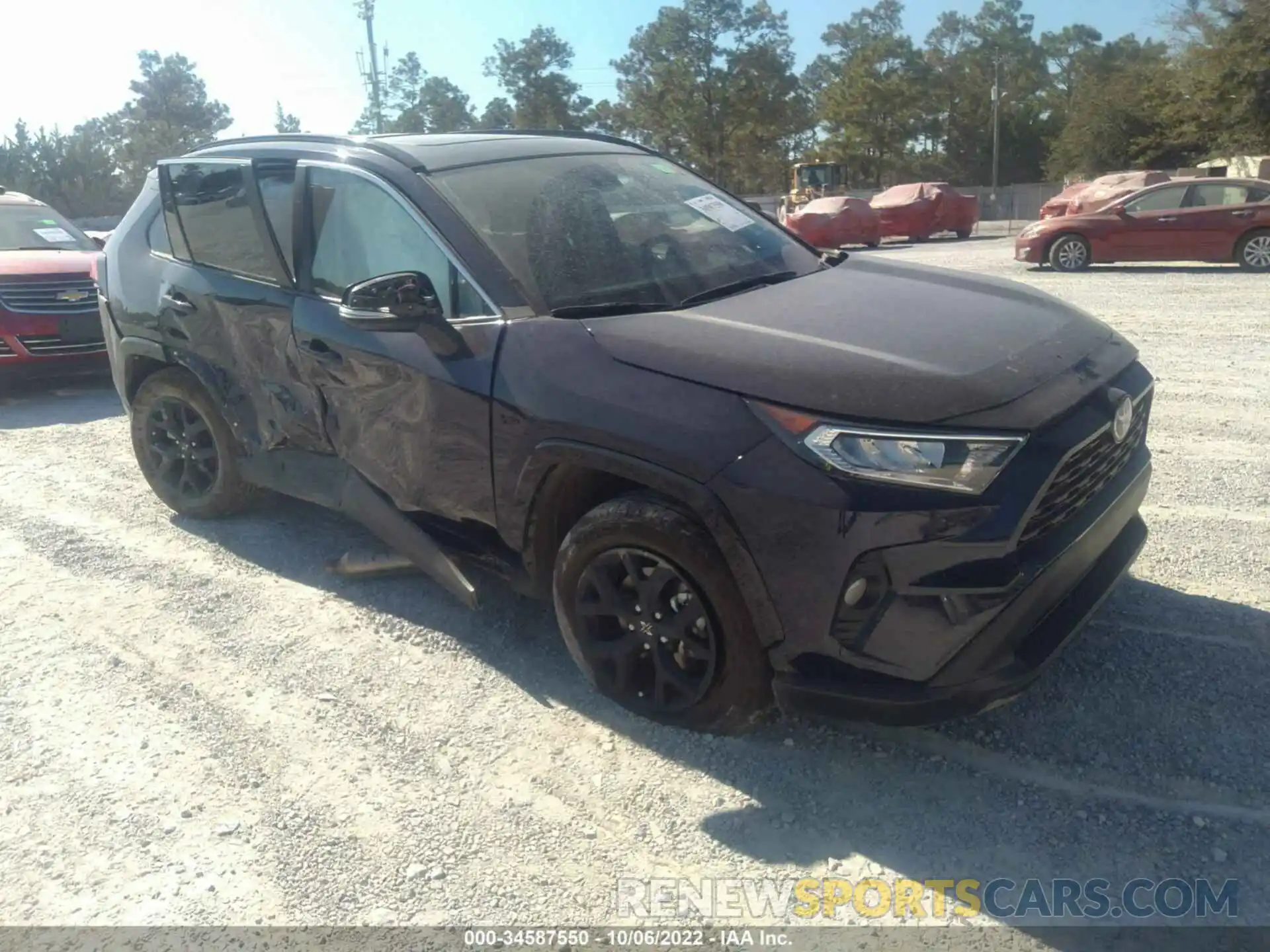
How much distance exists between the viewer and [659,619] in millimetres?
3146

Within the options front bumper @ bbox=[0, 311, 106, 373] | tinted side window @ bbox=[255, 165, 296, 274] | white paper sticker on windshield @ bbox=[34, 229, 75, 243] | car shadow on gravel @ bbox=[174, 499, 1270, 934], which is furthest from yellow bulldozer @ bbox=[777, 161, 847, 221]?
car shadow on gravel @ bbox=[174, 499, 1270, 934]

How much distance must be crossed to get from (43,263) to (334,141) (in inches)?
235

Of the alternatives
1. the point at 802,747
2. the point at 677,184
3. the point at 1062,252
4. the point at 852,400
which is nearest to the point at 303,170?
the point at 677,184

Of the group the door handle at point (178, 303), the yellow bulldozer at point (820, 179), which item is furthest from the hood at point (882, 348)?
the yellow bulldozer at point (820, 179)

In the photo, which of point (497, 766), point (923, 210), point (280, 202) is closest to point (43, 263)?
point (280, 202)

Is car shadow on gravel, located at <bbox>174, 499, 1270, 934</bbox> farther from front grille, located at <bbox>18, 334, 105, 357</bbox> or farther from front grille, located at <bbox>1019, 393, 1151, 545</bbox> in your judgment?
front grille, located at <bbox>18, 334, 105, 357</bbox>

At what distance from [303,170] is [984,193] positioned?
50.8 m

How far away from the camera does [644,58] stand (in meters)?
61.2

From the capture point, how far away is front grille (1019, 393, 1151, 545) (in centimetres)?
280

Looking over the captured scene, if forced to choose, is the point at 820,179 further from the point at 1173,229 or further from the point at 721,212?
the point at 721,212

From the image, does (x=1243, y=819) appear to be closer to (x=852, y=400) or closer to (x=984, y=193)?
(x=852, y=400)

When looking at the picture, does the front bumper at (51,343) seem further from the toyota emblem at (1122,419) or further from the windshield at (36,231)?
the toyota emblem at (1122,419)

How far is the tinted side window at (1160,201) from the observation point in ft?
48.1
